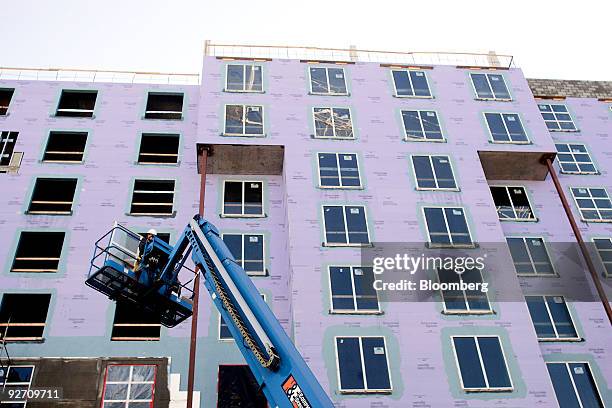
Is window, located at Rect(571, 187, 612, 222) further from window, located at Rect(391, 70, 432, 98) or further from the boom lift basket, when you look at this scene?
the boom lift basket

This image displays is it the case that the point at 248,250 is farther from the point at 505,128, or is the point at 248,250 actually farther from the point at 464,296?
the point at 505,128

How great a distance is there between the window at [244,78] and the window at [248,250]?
10.0m

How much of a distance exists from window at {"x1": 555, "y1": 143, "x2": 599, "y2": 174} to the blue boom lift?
26.5 m

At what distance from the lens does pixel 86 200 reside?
31219 mm

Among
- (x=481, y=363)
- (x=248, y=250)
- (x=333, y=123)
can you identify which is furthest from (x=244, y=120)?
A: (x=481, y=363)

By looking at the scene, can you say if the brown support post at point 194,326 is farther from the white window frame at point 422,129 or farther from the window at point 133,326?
the white window frame at point 422,129

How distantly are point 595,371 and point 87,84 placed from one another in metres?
33.9

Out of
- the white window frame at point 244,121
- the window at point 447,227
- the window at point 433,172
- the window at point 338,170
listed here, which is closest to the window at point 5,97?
the white window frame at point 244,121

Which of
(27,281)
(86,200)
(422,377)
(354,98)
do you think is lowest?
(422,377)

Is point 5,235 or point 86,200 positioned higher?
point 86,200

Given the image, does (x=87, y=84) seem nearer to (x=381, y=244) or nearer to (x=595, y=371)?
(x=381, y=244)

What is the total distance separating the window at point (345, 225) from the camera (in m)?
28.6

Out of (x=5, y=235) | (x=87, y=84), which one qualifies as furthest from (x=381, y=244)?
(x=87, y=84)

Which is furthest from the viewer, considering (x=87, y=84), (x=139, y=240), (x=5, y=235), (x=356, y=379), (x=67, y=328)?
(x=87, y=84)
